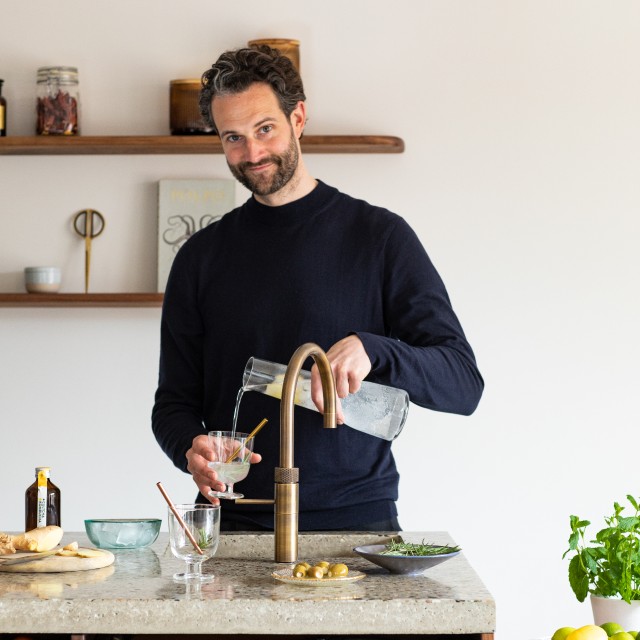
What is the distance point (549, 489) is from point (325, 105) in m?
1.49

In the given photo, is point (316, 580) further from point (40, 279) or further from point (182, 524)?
point (40, 279)

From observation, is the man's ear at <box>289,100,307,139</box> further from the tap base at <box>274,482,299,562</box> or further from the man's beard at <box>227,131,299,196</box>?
the tap base at <box>274,482,299,562</box>

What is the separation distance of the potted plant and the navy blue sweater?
0.41m

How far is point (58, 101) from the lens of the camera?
335cm

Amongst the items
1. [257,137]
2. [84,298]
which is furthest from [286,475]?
[84,298]

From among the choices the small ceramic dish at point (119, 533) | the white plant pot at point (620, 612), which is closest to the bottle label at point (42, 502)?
the small ceramic dish at point (119, 533)

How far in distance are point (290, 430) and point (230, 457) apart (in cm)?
15

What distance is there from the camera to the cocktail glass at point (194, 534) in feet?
5.02

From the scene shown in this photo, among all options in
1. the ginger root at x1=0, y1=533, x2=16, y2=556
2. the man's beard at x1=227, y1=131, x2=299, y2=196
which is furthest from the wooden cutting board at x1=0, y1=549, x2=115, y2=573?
the man's beard at x1=227, y1=131, x2=299, y2=196

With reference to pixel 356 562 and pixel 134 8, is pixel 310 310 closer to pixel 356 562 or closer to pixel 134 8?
pixel 356 562

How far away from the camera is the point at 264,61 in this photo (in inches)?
86.2

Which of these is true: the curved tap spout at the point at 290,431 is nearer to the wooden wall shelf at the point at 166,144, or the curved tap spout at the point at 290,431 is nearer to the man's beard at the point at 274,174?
the man's beard at the point at 274,174

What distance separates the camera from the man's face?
2135mm

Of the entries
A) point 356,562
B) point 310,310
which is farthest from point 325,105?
point 356,562
